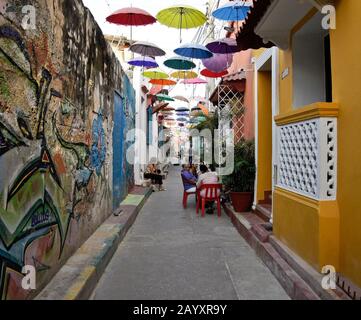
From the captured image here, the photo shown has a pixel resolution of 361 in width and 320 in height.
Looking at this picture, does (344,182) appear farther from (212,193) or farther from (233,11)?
(233,11)

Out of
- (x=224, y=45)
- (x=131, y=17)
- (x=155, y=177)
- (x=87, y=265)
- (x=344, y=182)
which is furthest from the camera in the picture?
(x=155, y=177)

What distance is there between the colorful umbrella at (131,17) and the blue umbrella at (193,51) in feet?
3.53

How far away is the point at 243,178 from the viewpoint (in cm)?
884

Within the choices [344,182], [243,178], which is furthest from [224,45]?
[344,182]

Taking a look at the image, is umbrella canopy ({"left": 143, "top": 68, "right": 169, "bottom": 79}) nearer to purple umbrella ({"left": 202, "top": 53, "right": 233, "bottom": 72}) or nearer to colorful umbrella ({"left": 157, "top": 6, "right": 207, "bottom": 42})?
purple umbrella ({"left": 202, "top": 53, "right": 233, "bottom": 72})

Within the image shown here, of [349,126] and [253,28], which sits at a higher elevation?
[253,28]

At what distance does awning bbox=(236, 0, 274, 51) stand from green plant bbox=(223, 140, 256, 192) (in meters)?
3.02

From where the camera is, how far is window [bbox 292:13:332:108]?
5719 millimetres

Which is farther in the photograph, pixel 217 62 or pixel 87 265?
pixel 217 62

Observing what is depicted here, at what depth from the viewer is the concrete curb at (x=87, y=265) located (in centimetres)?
374

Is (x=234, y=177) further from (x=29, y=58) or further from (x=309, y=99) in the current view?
(x=29, y=58)

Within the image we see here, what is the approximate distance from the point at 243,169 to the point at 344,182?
493 centimetres

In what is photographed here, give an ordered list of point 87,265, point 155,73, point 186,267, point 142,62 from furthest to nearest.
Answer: point 155,73, point 142,62, point 186,267, point 87,265
